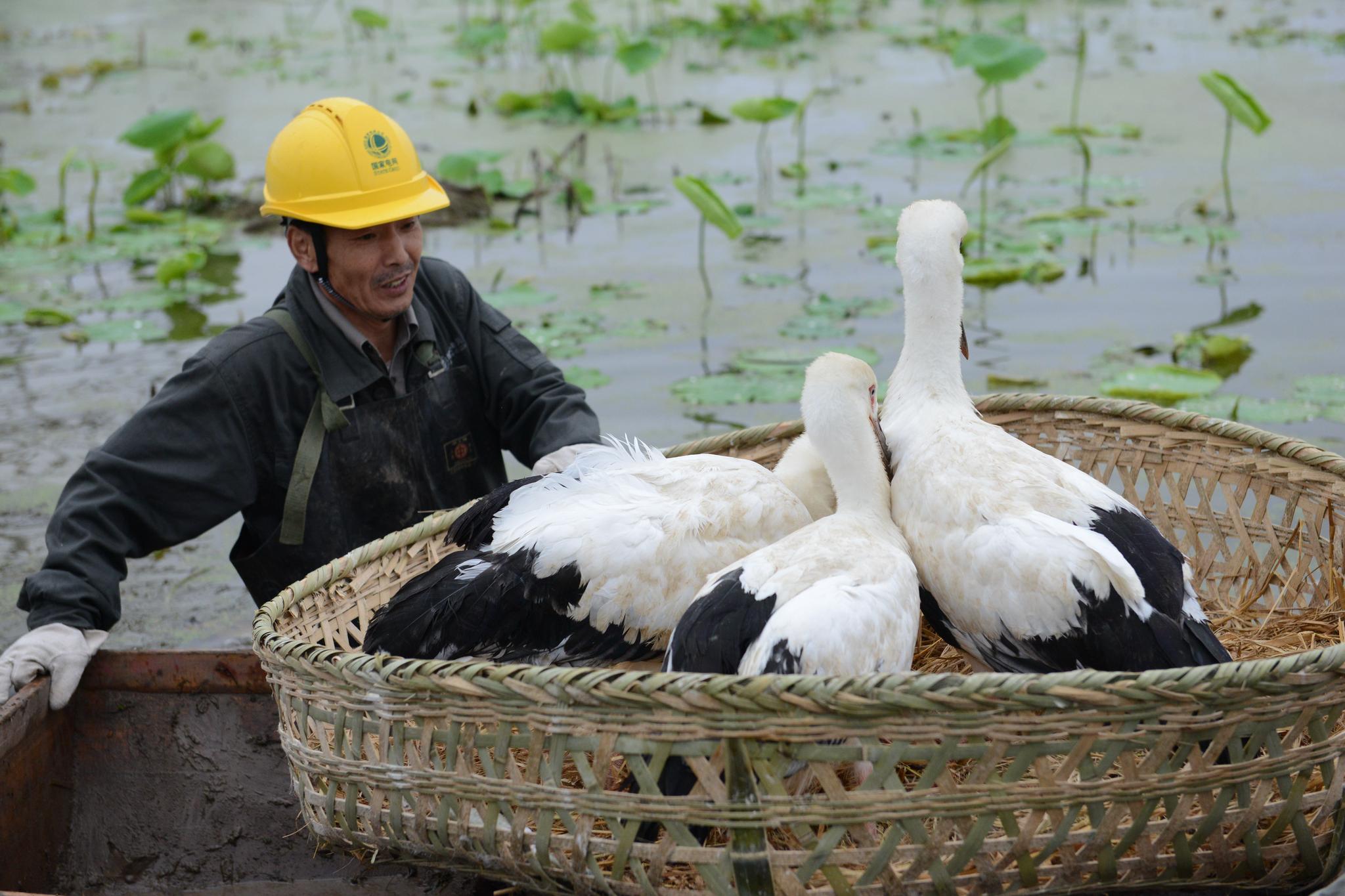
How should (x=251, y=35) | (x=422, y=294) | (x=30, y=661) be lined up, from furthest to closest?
(x=251, y=35)
(x=422, y=294)
(x=30, y=661)

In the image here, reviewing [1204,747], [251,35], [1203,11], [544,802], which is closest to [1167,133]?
[1203,11]

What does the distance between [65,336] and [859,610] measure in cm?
573

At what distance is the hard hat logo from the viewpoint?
3.73m

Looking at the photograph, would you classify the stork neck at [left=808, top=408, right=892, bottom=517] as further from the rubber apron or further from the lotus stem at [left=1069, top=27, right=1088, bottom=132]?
the lotus stem at [left=1069, top=27, right=1088, bottom=132]

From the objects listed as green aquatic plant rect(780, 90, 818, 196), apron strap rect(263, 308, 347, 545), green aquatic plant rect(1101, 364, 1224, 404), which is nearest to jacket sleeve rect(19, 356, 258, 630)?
apron strap rect(263, 308, 347, 545)

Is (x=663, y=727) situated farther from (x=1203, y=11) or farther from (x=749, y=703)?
(x=1203, y=11)

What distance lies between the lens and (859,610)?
2594mm

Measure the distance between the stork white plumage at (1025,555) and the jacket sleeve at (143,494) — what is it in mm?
1723

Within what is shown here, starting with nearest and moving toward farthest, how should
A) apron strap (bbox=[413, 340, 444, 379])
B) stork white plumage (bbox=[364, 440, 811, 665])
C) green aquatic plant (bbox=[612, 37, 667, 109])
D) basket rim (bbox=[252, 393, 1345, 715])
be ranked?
basket rim (bbox=[252, 393, 1345, 715]) → stork white plumage (bbox=[364, 440, 811, 665]) → apron strap (bbox=[413, 340, 444, 379]) → green aquatic plant (bbox=[612, 37, 667, 109])

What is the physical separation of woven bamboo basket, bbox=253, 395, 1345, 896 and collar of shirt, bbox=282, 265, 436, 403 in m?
1.19

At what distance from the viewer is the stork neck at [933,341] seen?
340 cm

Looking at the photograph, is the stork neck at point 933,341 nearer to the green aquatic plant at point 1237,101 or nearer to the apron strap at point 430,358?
the apron strap at point 430,358

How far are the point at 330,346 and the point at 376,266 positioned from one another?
0.83ft

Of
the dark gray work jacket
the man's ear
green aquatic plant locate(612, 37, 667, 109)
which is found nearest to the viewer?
the dark gray work jacket
